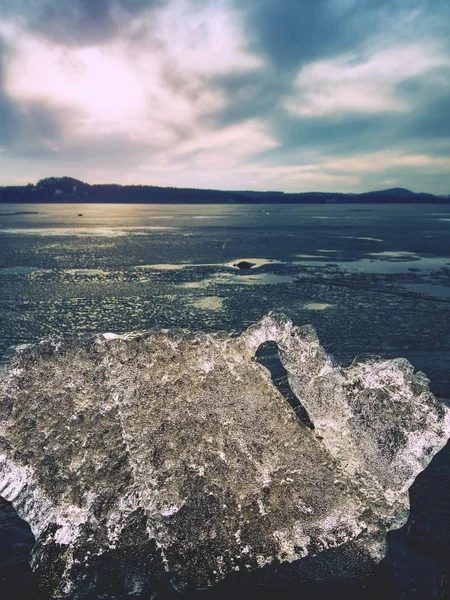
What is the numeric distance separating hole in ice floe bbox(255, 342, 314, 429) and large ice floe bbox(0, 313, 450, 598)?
1519mm

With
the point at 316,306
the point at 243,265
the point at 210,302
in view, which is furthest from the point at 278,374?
the point at 243,265

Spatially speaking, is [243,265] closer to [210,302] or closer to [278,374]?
[210,302]

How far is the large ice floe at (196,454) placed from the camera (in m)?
4.66

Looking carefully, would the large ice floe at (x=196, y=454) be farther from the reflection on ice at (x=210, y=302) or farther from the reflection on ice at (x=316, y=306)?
the reflection on ice at (x=316, y=306)

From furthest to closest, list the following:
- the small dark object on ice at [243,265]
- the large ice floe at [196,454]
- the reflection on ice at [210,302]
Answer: the small dark object on ice at [243,265]
the reflection on ice at [210,302]
the large ice floe at [196,454]

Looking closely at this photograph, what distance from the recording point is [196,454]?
5156 millimetres

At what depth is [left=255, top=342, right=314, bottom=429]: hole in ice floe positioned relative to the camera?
774 centimetres

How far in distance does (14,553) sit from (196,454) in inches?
87.9

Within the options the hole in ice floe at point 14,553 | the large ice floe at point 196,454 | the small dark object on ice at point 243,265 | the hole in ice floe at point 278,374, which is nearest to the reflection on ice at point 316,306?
the hole in ice floe at point 278,374

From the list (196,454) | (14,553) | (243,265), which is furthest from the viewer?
(243,265)

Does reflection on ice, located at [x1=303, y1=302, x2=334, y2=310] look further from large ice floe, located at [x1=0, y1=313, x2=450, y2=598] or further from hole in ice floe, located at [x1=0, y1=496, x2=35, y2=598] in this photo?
hole in ice floe, located at [x1=0, y1=496, x2=35, y2=598]

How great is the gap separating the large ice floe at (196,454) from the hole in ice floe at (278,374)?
4.98 ft

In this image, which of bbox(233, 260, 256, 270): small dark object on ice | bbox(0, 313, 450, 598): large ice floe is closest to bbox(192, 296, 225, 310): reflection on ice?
bbox(233, 260, 256, 270): small dark object on ice

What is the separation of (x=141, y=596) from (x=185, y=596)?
425 mm
